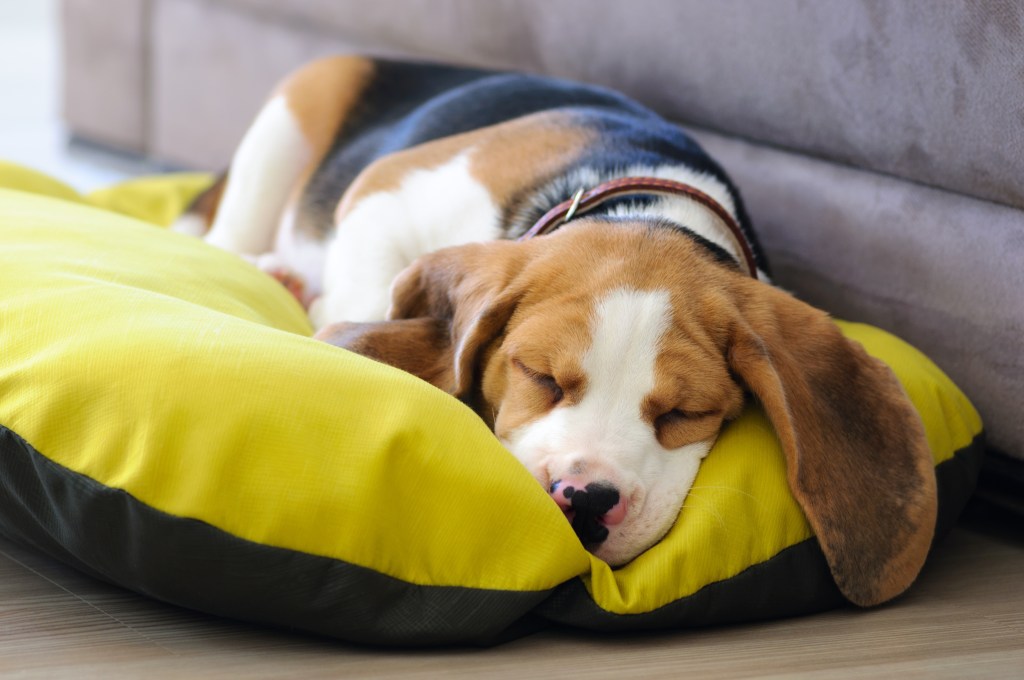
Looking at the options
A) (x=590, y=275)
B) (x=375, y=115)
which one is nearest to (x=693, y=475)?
(x=590, y=275)

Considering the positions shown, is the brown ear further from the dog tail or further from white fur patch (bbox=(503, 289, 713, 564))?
the dog tail

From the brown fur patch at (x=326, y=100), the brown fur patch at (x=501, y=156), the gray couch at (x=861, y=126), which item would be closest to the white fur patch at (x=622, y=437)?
the brown fur patch at (x=501, y=156)

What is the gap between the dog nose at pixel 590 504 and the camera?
181cm

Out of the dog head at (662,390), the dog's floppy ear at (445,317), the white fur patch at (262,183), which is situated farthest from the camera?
the white fur patch at (262,183)

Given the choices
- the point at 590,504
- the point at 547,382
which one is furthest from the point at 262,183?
the point at 590,504

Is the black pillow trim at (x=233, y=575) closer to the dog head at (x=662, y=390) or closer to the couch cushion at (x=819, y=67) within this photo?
the dog head at (x=662, y=390)

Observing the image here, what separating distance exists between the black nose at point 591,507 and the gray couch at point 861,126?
1.00 meters

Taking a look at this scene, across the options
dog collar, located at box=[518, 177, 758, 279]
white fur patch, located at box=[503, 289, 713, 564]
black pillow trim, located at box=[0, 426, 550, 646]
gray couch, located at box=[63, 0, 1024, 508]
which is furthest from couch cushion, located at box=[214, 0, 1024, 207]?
black pillow trim, located at box=[0, 426, 550, 646]

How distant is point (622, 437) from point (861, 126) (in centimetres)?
116

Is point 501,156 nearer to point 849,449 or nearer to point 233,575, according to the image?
point 849,449

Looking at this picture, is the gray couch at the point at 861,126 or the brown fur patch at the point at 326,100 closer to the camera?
the gray couch at the point at 861,126

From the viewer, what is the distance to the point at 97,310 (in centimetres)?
186

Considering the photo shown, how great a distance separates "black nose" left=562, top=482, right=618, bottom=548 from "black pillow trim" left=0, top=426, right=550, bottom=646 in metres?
0.13

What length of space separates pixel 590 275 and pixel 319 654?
2.43 ft
